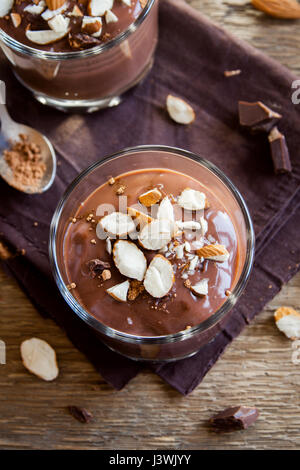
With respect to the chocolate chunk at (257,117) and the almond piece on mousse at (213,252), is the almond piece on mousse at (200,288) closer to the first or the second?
the almond piece on mousse at (213,252)

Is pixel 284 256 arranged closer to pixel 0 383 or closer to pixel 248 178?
pixel 248 178

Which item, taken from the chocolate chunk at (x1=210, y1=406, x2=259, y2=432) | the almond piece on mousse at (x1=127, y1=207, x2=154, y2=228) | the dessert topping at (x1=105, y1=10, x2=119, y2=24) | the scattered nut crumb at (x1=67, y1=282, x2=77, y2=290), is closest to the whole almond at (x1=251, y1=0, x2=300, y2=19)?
the dessert topping at (x1=105, y1=10, x2=119, y2=24)

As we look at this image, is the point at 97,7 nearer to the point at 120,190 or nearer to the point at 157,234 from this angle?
the point at 120,190

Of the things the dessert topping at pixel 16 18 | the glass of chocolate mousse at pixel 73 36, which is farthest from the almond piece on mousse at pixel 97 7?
the dessert topping at pixel 16 18

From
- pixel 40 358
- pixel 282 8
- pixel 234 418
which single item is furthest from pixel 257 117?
pixel 40 358

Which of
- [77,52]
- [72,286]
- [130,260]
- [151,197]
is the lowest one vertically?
[72,286]

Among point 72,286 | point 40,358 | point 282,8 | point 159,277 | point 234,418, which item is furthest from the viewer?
point 282,8

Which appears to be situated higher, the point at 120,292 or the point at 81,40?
the point at 81,40
